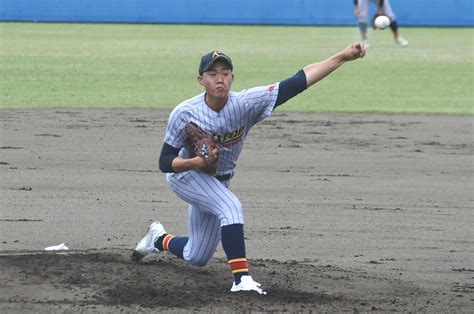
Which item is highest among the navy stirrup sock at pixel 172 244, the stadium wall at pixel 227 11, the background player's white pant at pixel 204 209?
the stadium wall at pixel 227 11

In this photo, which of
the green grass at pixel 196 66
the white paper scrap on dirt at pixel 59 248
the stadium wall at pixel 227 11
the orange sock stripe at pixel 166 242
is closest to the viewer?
the orange sock stripe at pixel 166 242

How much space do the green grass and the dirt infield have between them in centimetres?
201

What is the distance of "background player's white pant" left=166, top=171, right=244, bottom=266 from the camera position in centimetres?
602

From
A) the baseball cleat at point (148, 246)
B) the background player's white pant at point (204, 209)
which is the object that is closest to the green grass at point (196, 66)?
the baseball cleat at point (148, 246)

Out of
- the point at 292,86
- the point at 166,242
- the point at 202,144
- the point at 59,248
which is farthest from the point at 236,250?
the point at 59,248

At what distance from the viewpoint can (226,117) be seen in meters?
6.07

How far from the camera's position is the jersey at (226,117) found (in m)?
6.03

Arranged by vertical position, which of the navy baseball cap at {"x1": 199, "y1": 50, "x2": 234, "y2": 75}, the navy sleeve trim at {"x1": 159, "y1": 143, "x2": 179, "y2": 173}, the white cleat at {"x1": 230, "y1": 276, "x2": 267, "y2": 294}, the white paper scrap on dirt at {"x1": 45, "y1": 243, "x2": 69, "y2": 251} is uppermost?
the navy baseball cap at {"x1": 199, "y1": 50, "x2": 234, "y2": 75}

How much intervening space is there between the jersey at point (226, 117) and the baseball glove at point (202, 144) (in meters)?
0.04

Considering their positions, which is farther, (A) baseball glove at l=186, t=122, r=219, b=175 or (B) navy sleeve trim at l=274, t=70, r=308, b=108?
(B) navy sleeve trim at l=274, t=70, r=308, b=108

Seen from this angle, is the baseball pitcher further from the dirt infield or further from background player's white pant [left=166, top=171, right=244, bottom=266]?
the dirt infield

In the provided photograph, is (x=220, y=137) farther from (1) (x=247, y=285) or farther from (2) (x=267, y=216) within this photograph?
(2) (x=267, y=216)

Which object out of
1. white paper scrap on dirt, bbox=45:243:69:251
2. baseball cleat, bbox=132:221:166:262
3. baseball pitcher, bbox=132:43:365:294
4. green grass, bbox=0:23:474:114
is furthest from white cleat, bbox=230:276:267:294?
green grass, bbox=0:23:474:114

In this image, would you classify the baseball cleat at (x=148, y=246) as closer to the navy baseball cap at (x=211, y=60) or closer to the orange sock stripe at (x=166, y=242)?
the orange sock stripe at (x=166, y=242)
